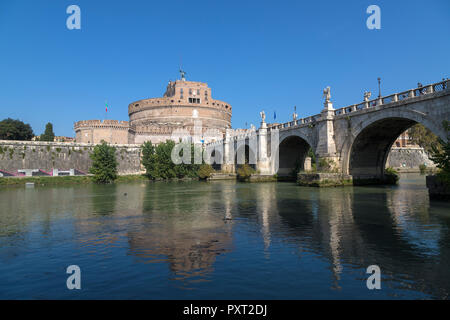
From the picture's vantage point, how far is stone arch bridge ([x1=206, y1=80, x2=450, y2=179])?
21.5 metres

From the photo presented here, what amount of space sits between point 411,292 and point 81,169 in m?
60.3

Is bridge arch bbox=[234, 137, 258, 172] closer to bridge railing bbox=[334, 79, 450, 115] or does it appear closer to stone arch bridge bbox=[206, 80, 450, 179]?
stone arch bridge bbox=[206, 80, 450, 179]

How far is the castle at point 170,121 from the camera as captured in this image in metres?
75.8

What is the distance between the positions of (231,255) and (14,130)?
74900mm

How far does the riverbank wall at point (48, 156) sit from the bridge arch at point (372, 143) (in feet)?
147

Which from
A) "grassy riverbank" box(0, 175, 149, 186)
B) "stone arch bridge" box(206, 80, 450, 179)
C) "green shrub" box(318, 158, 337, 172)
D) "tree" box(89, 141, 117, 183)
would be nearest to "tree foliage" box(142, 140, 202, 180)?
"grassy riverbank" box(0, 175, 149, 186)

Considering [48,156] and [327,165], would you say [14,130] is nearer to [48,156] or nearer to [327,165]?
[48,156]

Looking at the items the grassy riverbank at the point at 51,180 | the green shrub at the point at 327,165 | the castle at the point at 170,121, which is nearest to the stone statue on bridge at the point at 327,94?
the green shrub at the point at 327,165

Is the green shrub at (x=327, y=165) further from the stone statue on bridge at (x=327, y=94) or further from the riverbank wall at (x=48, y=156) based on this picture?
the riverbank wall at (x=48, y=156)

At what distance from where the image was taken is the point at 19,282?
6.96 meters

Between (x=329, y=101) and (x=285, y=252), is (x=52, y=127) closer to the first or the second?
(x=329, y=101)

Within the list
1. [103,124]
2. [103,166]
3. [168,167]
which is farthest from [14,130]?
[168,167]

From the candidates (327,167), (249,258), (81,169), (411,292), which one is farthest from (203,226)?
(81,169)

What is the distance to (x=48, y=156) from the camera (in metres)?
55.8
